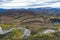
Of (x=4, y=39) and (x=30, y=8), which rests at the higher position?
(x=30, y=8)

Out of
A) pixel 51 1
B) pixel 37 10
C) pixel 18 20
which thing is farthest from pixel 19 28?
pixel 51 1

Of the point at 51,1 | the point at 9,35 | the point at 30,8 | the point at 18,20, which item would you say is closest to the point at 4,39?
the point at 9,35

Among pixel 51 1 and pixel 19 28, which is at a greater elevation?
pixel 51 1

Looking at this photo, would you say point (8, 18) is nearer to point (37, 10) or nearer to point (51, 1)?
point (37, 10)

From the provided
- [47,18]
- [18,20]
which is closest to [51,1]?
[47,18]

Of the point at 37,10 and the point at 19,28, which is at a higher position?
the point at 37,10

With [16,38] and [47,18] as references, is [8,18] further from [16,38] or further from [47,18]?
[47,18]

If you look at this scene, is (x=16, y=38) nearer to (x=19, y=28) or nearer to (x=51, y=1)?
(x=19, y=28)
